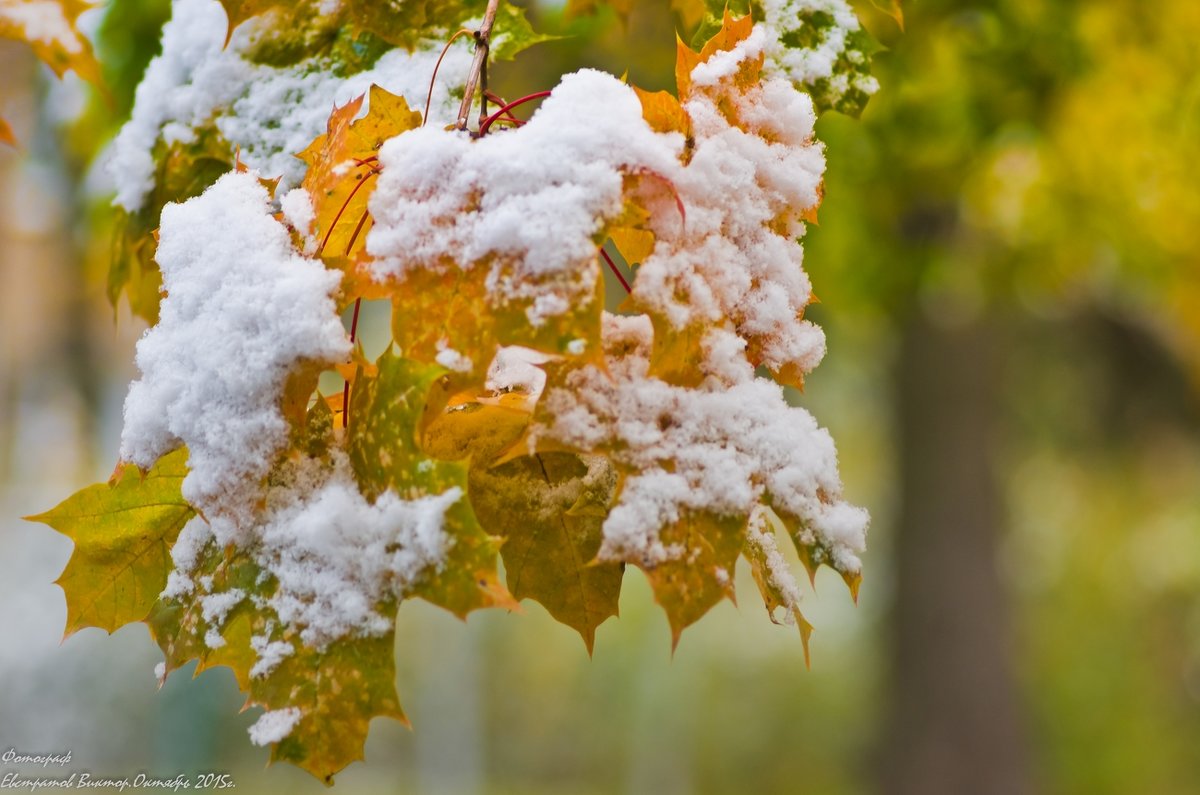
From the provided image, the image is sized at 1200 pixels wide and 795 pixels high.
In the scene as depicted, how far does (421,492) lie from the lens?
0.62m

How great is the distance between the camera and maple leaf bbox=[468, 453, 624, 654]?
2.43 feet

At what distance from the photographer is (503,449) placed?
73 cm

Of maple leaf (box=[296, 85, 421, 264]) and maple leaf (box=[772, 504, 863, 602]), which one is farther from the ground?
maple leaf (box=[296, 85, 421, 264])

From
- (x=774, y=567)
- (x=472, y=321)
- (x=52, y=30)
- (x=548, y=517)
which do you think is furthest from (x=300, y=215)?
(x=52, y=30)

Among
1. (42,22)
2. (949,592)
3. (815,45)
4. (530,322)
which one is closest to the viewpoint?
(530,322)

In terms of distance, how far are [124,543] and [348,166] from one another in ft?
1.05

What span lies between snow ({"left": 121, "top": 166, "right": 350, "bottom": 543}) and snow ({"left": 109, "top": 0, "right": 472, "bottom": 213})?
22 centimetres

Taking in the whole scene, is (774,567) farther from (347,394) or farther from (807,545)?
(347,394)

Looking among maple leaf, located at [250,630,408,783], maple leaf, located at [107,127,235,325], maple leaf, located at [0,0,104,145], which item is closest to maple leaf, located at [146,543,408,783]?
maple leaf, located at [250,630,408,783]

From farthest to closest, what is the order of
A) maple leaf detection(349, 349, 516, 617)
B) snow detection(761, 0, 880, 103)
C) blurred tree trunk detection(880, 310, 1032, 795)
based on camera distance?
1. blurred tree trunk detection(880, 310, 1032, 795)
2. snow detection(761, 0, 880, 103)
3. maple leaf detection(349, 349, 516, 617)

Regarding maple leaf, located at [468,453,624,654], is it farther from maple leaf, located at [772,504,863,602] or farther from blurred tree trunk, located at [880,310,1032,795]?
blurred tree trunk, located at [880,310,1032,795]

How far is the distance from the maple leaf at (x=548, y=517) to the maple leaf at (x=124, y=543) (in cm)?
22

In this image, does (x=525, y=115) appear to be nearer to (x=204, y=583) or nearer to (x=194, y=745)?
(x=204, y=583)

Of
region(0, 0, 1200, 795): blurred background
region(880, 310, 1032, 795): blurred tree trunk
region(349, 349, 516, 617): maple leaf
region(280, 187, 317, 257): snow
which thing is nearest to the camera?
region(349, 349, 516, 617): maple leaf
